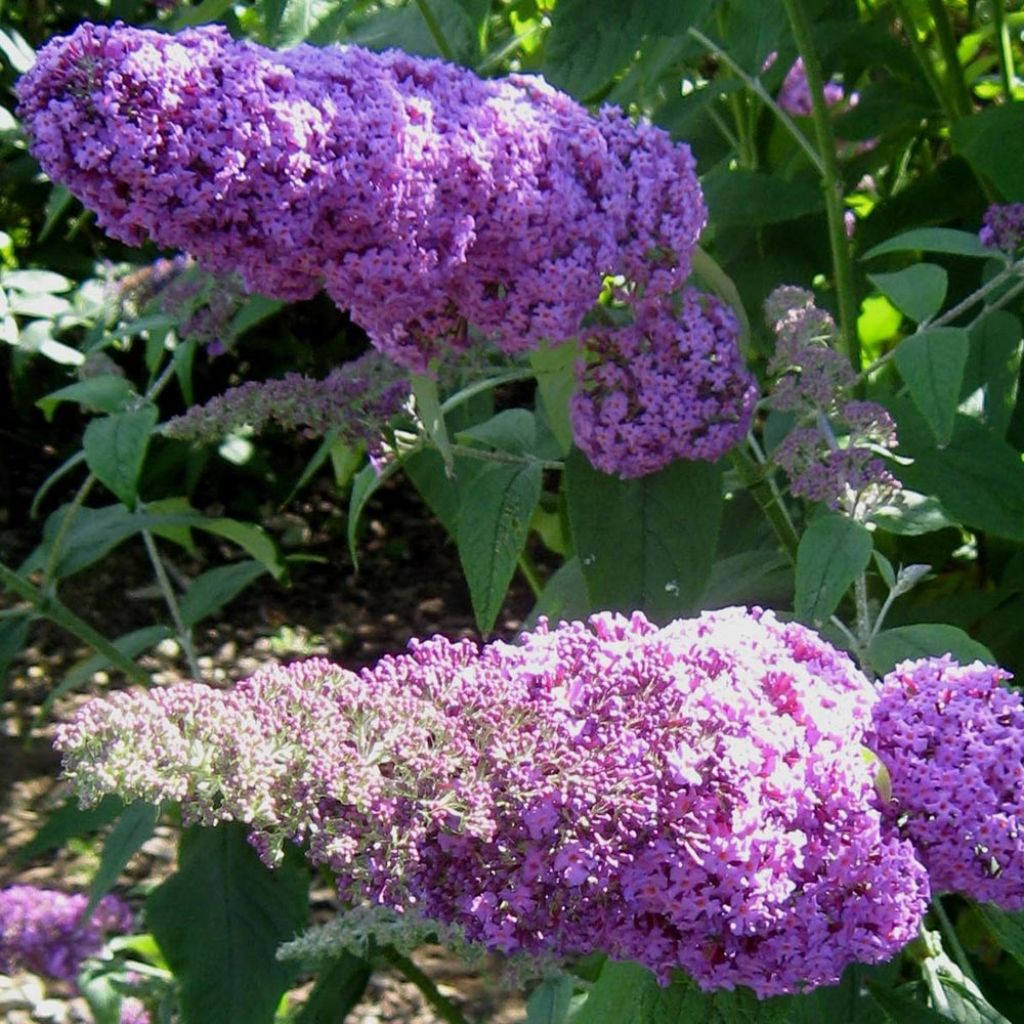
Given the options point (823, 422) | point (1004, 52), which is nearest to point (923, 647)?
point (823, 422)

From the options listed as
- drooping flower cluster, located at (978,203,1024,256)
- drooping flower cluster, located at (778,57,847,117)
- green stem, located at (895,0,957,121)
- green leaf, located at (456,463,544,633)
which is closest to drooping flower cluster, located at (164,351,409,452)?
green leaf, located at (456,463,544,633)

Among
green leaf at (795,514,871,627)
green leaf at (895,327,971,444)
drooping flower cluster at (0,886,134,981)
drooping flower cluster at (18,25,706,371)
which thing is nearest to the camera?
drooping flower cluster at (18,25,706,371)

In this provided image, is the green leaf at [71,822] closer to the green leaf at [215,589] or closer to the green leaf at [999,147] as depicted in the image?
the green leaf at [215,589]

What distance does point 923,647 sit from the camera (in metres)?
1.21

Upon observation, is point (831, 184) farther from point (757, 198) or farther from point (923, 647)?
point (923, 647)

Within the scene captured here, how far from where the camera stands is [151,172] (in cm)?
105

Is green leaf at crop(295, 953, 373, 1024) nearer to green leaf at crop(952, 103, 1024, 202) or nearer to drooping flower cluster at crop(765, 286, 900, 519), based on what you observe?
drooping flower cluster at crop(765, 286, 900, 519)

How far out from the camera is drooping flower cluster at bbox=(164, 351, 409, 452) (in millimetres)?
1389

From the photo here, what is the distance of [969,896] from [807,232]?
128 cm

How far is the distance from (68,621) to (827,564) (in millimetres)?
1056

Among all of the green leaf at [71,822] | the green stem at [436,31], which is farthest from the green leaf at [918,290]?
the green leaf at [71,822]

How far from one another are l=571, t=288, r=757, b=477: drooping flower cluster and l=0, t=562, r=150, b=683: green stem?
769 mm

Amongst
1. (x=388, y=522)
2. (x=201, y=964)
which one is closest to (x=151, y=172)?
(x=201, y=964)

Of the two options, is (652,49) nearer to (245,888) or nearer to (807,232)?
(807,232)
